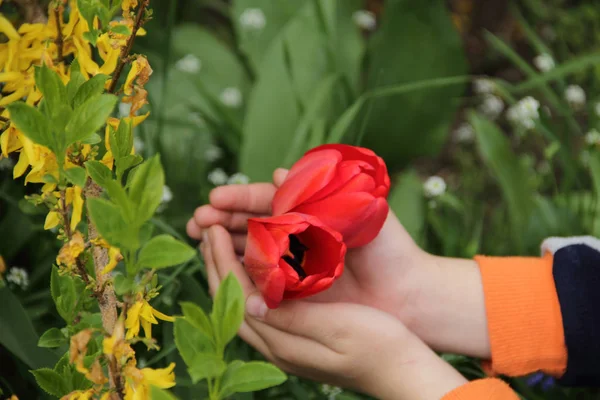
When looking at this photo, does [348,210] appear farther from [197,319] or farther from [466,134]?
[466,134]

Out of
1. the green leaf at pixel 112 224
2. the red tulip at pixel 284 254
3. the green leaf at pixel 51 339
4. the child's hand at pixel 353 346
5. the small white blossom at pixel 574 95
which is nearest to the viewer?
Result: the green leaf at pixel 112 224

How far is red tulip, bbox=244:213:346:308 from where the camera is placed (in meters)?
0.59

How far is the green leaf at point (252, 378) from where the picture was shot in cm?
34

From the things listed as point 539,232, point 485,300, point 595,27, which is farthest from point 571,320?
point 595,27

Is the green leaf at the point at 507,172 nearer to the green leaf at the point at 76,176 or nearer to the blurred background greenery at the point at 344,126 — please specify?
the blurred background greenery at the point at 344,126

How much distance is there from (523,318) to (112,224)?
25.0 inches

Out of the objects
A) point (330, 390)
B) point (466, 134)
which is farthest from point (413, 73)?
point (330, 390)

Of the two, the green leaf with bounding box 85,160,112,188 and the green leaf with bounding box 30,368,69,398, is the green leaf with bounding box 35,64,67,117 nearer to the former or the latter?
the green leaf with bounding box 85,160,112,188

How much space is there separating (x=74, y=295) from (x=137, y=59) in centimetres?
16

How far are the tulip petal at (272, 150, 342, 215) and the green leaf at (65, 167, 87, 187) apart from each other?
313 millimetres

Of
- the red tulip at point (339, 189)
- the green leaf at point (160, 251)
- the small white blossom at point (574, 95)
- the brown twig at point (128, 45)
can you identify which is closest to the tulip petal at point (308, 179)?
the red tulip at point (339, 189)

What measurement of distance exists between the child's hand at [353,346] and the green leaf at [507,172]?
40cm

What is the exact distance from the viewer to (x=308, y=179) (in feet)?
2.16

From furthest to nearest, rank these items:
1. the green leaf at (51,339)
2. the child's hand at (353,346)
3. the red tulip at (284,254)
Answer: the child's hand at (353,346), the red tulip at (284,254), the green leaf at (51,339)
